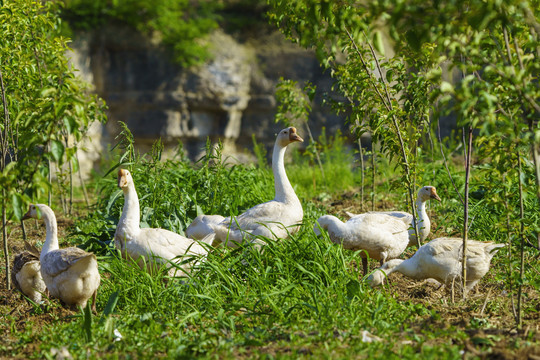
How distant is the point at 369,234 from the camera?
5.51m

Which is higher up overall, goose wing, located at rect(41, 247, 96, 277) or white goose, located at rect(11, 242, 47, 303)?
goose wing, located at rect(41, 247, 96, 277)

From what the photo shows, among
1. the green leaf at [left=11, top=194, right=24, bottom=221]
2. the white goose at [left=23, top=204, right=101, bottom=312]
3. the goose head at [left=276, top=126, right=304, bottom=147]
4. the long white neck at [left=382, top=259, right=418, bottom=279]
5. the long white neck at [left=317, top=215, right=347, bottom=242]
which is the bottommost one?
the white goose at [left=23, top=204, right=101, bottom=312]

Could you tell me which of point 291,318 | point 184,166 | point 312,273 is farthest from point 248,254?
point 184,166

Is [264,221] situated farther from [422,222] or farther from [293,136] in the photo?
[422,222]

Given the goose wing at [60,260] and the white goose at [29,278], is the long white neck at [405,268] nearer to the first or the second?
the goose wing at [60,260]

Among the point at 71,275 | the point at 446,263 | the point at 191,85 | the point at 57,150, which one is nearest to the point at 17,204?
the point at 57,150

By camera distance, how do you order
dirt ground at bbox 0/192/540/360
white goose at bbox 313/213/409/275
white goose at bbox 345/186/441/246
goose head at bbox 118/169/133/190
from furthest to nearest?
white goose at bbox 345/186/441/246 < white goose at bbox 313/213/409/275 < goose head at bbox 118/169/133/190 < dirt ground at bbox 0/192/540/360

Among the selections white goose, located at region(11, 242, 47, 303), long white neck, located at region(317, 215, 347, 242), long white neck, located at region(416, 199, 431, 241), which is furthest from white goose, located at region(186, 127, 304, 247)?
white goose, located at region(11, 242, 47, 303)

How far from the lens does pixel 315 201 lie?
9.10 m

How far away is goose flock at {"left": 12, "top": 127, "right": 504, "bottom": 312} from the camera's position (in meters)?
4.59

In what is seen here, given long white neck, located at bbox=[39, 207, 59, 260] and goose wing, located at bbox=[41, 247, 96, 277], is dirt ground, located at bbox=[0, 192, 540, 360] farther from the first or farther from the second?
long white neck, located at bbox=[39, 207, 59, 260]

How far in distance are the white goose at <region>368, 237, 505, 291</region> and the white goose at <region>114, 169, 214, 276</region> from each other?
166 centimetres

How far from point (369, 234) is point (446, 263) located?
0.88m

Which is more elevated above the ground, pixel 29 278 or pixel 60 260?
pixel 60 260
